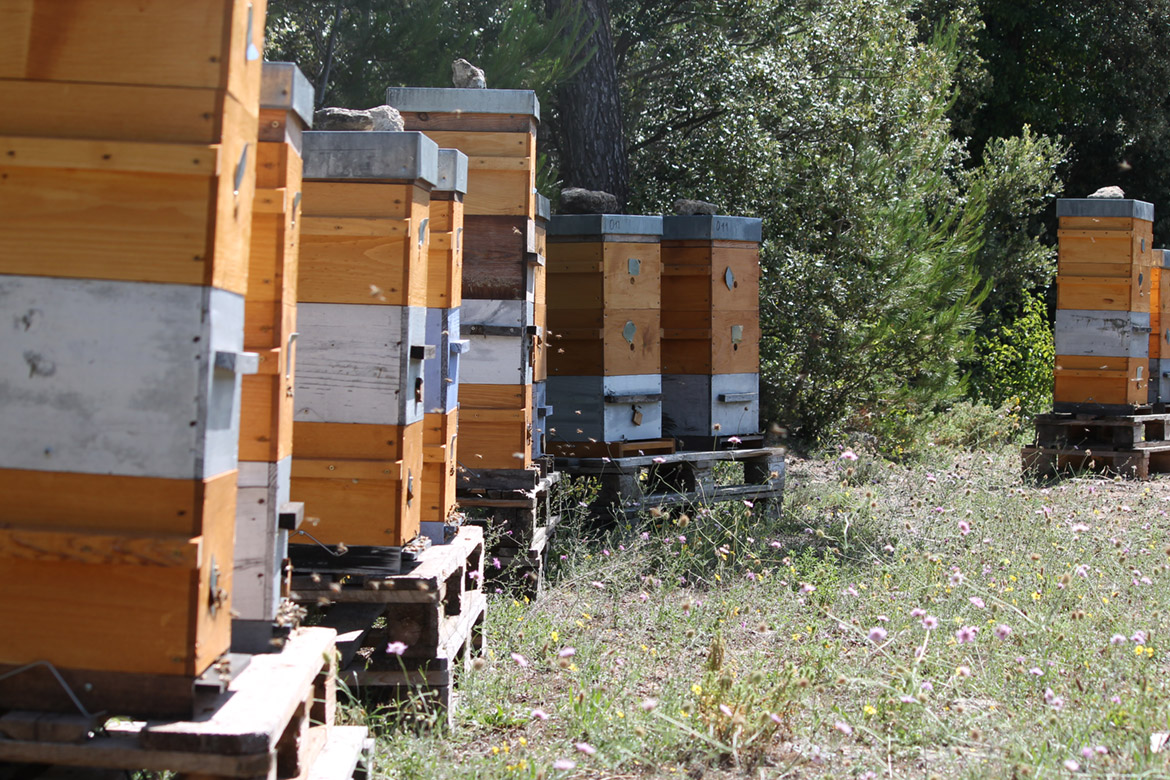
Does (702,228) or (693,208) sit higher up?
(693,208)

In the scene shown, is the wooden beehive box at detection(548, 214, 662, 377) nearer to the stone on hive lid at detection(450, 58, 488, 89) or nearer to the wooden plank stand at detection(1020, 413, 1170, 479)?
the stone on hive lid at detection(450, 58, 488, 89)

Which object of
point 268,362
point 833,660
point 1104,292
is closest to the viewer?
point 268,362

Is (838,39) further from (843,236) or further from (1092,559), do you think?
(1092,559)

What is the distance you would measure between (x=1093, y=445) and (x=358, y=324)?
21.5 feet

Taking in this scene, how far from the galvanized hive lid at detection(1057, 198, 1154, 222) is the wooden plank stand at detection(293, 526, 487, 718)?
5877 millimetres

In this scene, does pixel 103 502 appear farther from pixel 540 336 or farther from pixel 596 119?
pixel 596 119

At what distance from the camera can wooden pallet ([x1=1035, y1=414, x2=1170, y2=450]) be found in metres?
7.71

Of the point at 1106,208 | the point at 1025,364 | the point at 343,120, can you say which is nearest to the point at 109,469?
the point at 343,120

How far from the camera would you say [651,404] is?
229 inches

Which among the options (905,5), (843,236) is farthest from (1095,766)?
(905,5)

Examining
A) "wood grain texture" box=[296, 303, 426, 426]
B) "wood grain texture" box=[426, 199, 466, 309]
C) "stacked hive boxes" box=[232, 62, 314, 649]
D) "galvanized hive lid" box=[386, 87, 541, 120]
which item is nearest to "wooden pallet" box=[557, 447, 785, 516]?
"galvanized hive lid" box=[386, 87, 541, 120]

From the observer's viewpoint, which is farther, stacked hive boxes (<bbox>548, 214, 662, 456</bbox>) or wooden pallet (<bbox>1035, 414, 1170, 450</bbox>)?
wooden pallet (<bbox>1035, 414, 1170, 450</bbox>)

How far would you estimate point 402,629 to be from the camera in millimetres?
3197

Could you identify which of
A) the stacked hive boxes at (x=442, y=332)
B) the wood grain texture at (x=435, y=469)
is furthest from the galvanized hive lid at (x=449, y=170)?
the wood grain texture at (x=435, y=469)
